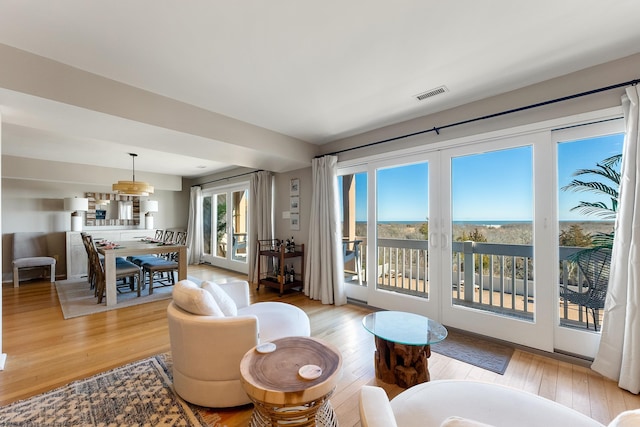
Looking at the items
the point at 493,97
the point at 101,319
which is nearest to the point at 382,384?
the point at 493,97

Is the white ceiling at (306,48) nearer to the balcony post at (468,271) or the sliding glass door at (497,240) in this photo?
the sliding glass door at (497,240)

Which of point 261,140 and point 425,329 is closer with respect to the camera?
point 425,329

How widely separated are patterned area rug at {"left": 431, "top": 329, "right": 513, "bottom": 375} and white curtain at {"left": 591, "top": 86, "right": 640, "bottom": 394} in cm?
61

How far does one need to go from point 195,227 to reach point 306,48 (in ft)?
20.9

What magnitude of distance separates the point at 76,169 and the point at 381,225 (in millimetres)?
6202

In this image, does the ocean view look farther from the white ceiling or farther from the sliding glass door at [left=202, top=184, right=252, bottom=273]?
the sliding glass door at [left=202, top=184, right=252, bottom=273]

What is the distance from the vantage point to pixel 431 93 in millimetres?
2568

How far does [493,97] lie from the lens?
8.46 feet

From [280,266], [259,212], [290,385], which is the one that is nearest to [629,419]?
[290,385]

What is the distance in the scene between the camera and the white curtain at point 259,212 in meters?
4.96

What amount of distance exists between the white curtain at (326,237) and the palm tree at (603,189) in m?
2.57

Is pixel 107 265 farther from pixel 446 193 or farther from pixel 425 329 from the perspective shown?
pixel 446 193

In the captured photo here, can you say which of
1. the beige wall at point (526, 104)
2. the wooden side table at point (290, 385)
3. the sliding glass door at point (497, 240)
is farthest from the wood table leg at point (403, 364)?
the beige wall at point (526, 104)

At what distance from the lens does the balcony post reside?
2.96 meters
